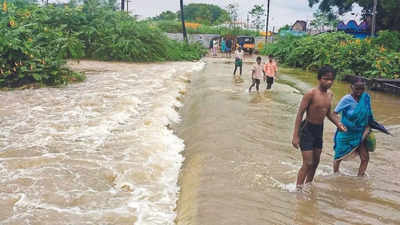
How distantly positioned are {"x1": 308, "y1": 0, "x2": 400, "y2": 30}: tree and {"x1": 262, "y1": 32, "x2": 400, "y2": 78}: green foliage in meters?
6.36

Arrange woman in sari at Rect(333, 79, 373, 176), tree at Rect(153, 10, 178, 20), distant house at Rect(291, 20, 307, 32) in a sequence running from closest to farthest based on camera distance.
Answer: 1. woman in sari at Rect(333, 79, 373, 176)
2. distant house at Rect(291, 20, 307, 32)
3. tree at Rect(153, 10, 178, 20)

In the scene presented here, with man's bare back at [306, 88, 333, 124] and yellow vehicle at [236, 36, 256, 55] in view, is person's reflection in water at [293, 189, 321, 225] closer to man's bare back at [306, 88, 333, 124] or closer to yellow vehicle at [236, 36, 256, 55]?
man's bare back at [306, 88, 333, 124]

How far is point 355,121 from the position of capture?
5.02 m

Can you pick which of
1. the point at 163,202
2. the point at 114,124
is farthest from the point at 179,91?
the point at 163,202

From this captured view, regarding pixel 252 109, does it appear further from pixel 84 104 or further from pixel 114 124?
pixel 84 104

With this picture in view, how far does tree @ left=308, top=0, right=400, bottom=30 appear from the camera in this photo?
89.0 ft

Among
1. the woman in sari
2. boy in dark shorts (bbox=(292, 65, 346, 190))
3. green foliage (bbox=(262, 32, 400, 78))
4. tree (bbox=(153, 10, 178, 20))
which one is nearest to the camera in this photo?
boy in dark shorts (bbox=(292, 65, 346, 190))

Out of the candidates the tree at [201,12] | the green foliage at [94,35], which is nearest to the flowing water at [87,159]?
the green foliage at [94,35]

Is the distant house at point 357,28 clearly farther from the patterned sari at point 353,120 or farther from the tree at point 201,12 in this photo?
the tree at point 201,12

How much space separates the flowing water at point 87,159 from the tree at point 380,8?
21.6 m

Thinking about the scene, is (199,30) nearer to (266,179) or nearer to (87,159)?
(87,159)

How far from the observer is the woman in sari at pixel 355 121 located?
5004mm

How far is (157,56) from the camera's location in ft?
84.3

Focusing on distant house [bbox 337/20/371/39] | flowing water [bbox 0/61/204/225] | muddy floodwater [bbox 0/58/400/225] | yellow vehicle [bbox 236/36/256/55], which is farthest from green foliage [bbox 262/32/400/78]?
yellow vehicle [bbox 236/36/256/55]
